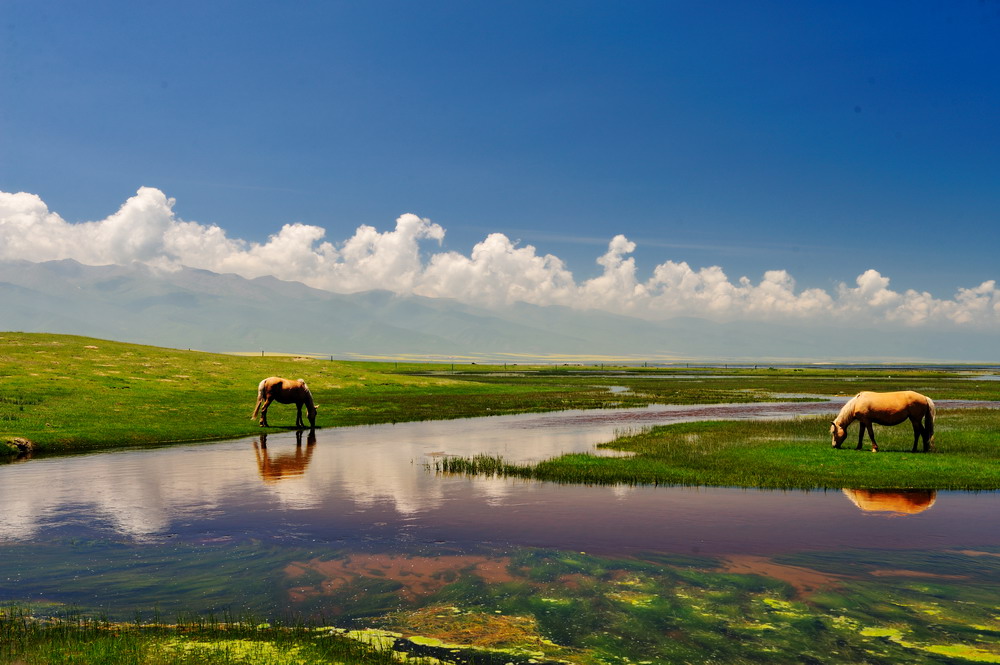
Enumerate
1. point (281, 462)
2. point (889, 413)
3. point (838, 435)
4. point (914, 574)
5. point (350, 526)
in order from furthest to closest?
point (838, 435) < point (889, 413) < point (281, 462) < point (350, 526) < point (914, 574)

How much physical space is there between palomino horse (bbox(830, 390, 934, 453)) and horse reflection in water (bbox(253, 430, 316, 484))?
93.1ft

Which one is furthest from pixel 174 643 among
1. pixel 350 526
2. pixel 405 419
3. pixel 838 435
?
pixel 405 419

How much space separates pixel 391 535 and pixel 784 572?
10.8m

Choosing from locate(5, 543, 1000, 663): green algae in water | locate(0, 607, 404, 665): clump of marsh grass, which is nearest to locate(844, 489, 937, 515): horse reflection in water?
locate(5, 543, 1000, 663): green algae in water

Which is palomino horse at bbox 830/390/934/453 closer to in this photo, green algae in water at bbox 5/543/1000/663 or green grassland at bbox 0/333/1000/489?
green grassland at bbox 0/333/1000/489

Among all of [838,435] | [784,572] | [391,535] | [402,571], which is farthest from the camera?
[838,435]

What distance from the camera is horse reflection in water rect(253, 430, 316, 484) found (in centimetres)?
2595

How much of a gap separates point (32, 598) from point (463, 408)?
47.2 metres

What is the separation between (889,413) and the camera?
30.2 m

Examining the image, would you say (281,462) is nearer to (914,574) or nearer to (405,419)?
(405,419)

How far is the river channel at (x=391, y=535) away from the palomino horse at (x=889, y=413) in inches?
346

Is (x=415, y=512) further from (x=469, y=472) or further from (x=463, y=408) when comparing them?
(x=463, y=408)

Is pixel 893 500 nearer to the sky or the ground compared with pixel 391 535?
nearer to the sky

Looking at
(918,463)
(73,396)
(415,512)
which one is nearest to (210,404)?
(73,396)
